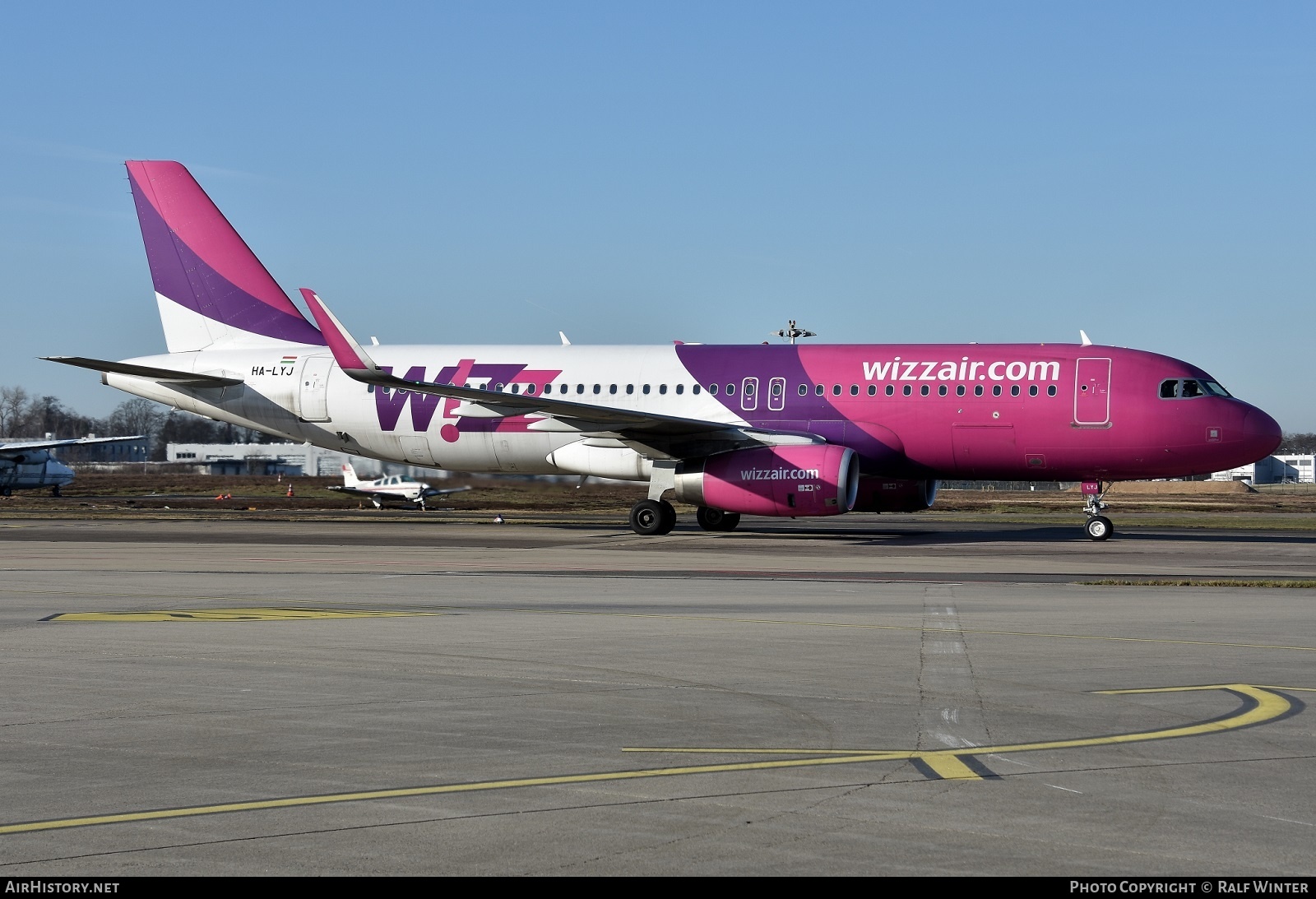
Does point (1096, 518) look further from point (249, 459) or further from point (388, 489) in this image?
point (249, 459)

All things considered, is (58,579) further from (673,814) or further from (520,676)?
(673,814)

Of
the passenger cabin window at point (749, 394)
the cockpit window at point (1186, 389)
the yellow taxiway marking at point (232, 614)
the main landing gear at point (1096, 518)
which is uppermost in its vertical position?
the cockpit window at point (1186, 389)

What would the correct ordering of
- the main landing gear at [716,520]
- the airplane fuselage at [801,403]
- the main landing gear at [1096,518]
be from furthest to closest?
1. the main landing gear at [716,520]
2. the main landing gear at [1096,518]
3. the airplane fuselage at [801,403]

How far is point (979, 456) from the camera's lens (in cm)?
3016

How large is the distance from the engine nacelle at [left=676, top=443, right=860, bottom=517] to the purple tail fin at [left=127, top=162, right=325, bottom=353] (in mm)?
13121

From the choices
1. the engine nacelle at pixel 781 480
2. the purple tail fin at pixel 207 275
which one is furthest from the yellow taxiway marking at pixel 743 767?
the purple tail fin at pixel 207 275

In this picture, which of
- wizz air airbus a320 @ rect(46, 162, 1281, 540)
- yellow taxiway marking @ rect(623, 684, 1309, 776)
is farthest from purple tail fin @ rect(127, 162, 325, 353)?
yellow taxiway marking @ rect(623, 684, 1309, 776)

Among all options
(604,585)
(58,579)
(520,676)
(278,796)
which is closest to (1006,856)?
(278,796)

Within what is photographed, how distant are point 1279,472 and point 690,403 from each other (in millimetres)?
119633

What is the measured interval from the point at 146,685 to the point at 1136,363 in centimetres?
2503

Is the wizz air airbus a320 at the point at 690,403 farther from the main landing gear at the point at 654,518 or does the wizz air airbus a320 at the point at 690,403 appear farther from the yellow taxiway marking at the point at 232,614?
the yellow taxiway marking at the point at 232,614

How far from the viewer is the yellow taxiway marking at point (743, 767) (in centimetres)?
609

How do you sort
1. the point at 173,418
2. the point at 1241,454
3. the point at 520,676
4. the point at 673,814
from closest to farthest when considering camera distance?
the point at 673,814 < the point at 520,676 < the point at 1241,454 < the point at 173,418

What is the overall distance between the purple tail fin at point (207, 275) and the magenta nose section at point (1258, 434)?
23732mm
